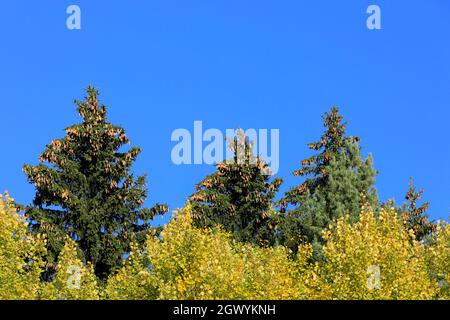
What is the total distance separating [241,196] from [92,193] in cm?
1343

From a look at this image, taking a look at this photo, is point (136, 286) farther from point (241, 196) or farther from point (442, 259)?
point (241, 196)

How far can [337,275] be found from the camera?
3117 centimetres

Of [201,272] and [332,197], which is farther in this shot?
[332,197]

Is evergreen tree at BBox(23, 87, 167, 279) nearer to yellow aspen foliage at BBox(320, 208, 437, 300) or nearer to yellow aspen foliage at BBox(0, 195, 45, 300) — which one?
yellow aspen foliage at BBox(0, 195, 45, 300)

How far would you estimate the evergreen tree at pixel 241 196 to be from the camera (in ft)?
190

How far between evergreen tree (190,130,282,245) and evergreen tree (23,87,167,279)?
20.6 ft

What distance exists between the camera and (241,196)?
196ft

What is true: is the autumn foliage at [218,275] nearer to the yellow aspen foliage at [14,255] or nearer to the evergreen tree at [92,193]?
the yellow aspen foliage at [14,255]

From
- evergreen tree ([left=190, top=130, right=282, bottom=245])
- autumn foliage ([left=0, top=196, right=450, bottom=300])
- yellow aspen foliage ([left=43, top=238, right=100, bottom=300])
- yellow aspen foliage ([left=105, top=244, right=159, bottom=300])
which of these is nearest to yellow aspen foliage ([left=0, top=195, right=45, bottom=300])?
autumn foliage ([left=0, top=196, right=450, bottom=300])

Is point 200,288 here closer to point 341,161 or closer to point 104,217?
point 104,217

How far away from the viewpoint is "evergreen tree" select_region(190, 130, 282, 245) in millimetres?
57781

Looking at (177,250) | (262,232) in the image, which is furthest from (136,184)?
(177,250)

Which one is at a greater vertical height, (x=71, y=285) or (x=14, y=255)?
(x=14, y=255)

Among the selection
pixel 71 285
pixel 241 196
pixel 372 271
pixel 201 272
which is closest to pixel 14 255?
pixel 71 285
